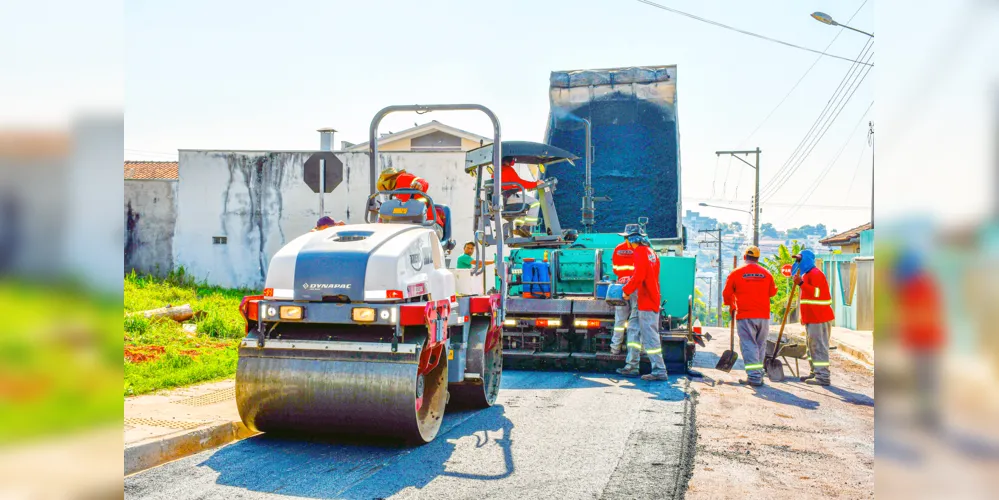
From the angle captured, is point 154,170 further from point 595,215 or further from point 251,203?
point 595,215

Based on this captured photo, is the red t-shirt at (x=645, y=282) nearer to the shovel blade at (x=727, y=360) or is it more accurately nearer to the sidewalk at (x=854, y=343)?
the shovel blade at (x=727, y=360)

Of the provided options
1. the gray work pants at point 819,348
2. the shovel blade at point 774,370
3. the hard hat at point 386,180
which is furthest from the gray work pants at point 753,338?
the hard hat at point 386,180

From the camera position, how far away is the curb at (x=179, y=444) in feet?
17.9

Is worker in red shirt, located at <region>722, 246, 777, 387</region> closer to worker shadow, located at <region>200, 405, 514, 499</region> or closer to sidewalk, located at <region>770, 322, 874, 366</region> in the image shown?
sidewalk, located at <region>770, 322, 874, 366</region>

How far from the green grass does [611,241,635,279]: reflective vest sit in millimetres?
4964

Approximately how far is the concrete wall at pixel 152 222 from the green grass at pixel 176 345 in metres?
6.80

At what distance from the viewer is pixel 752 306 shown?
33.5 ft

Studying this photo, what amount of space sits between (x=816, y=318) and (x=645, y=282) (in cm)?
223

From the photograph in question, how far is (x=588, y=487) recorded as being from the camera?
5.12 m

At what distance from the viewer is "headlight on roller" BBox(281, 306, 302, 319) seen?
587 cm

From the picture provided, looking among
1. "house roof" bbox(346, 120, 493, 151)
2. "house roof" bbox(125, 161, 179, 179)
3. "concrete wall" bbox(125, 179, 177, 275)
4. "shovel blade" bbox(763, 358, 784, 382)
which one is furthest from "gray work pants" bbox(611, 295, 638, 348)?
"house roof" bbox(125, 161, 179, 179)
